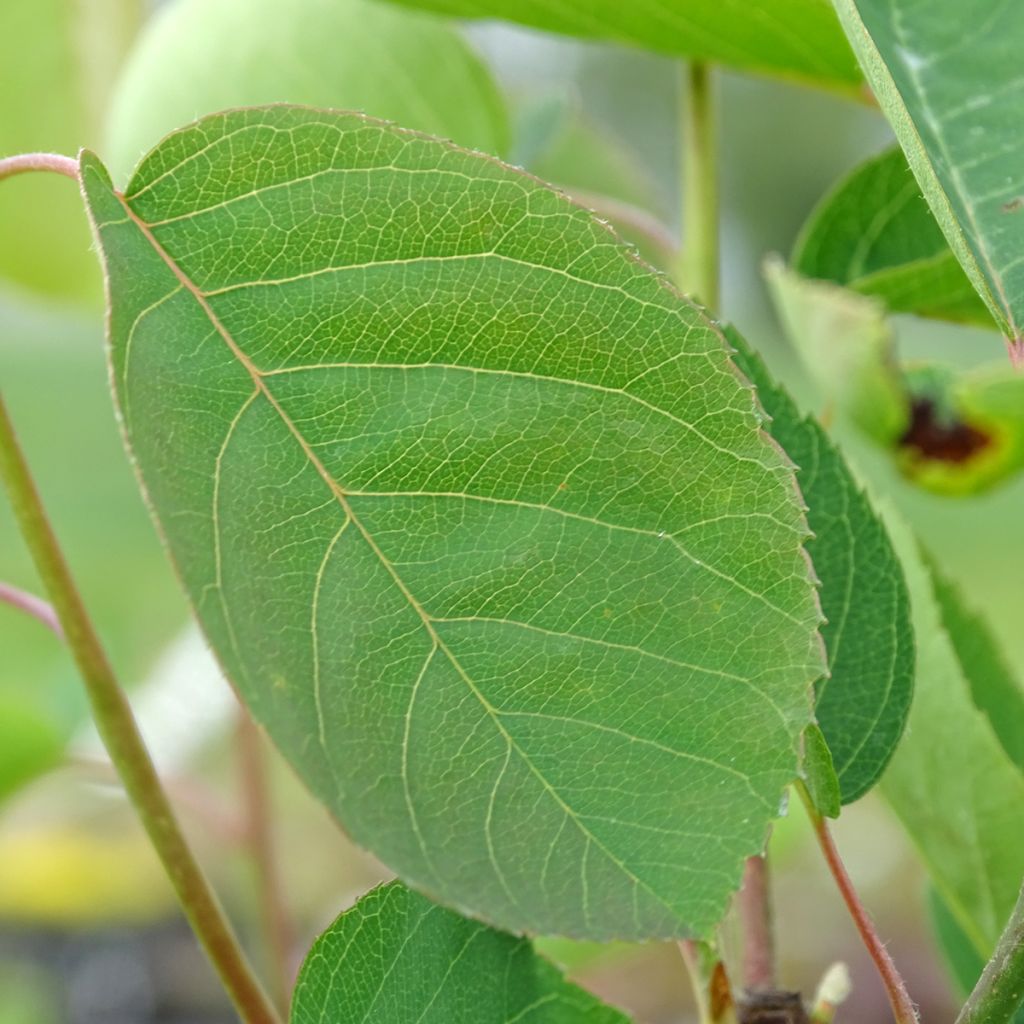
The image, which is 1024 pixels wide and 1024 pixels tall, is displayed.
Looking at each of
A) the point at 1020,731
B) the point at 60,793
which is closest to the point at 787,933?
the point at 60,793

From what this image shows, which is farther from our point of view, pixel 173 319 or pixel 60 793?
pixel 60 793

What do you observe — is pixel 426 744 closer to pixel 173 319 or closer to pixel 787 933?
pixel 173 319

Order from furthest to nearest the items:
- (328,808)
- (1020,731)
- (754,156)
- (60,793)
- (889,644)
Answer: (754,156), (60,793), (1020,731), (889,644), (328,808)

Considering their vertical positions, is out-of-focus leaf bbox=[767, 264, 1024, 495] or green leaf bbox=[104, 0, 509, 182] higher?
green leaf bbox=[104, 0, 509, 182]

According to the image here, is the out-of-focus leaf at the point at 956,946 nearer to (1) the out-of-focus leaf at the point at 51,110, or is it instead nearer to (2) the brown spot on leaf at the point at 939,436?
(2) the brown spot on leaf at the point at 939,436

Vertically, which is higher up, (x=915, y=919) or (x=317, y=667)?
(x=317, y=667)

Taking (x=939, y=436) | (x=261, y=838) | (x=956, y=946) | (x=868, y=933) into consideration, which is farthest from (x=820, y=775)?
(x=261, y=838)

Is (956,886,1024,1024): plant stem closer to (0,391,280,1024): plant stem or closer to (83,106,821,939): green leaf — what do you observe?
(83,106,821,939): green leaf

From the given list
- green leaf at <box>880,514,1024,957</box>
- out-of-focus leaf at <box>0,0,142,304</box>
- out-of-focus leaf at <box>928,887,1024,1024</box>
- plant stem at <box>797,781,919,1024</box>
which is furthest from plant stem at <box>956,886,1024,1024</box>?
out-of-focus leaf at <box>0,0,142,304</box>
